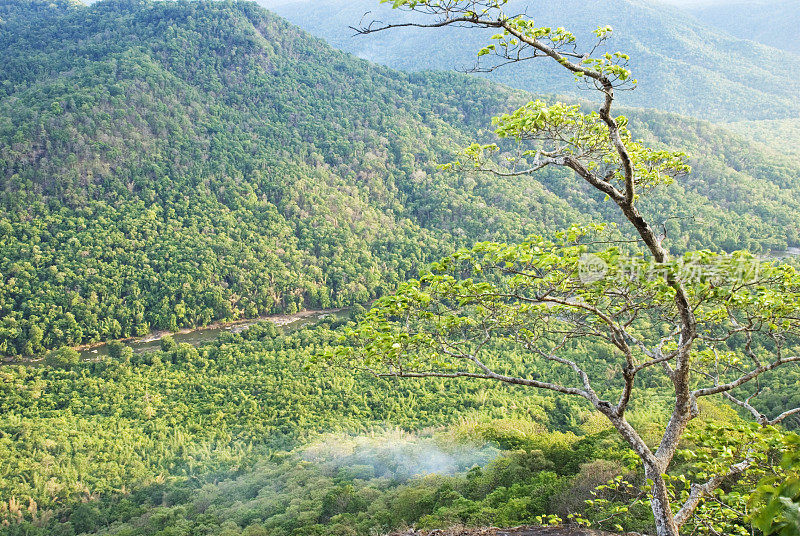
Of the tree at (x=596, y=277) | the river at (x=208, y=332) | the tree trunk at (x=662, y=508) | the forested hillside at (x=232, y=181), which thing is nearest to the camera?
the tree at (x=596, y=277)

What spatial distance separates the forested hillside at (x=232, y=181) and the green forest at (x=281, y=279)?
0.33 metres

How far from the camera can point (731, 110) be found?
126 metres

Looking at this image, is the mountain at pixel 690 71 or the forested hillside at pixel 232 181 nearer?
the forested hillside at pixel 232 181

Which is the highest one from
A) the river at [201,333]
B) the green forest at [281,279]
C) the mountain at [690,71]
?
the mountain at [690,71]

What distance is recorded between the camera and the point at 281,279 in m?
47.8

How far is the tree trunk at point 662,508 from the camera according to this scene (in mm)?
6520

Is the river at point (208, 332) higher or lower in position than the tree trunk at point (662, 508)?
lower

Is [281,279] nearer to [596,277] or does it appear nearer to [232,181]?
[232,181]

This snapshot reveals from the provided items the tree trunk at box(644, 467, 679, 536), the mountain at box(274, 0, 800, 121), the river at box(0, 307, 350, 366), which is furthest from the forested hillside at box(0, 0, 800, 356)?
the mountain at box(274, 0, 800, 121)

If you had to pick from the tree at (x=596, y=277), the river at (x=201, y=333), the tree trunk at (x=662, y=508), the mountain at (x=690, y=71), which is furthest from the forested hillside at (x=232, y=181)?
the mountain at (x=690, y=71)

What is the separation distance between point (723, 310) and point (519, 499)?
930 cm

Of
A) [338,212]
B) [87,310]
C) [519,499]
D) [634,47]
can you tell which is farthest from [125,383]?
[634,47]

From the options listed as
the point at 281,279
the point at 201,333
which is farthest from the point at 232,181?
the point at 201,333

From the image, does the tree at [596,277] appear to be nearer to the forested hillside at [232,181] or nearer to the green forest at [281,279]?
the green forest at [281,279]
